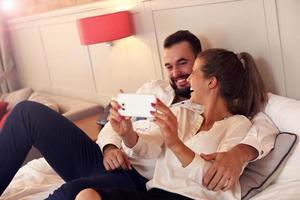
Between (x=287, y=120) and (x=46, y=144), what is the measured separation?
2.98 ft

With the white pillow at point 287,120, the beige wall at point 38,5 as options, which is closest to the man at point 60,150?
the white pillow at point 287,120

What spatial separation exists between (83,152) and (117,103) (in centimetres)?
34

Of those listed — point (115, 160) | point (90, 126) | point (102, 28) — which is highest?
point (102, 28)

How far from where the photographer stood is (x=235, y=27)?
1.83m

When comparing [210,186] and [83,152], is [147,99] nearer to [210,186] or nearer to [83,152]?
[210,186]

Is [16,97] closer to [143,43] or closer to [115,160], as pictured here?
[143,43]

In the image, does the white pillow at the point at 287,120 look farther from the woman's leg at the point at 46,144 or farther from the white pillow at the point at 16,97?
the white pillow at the point at 16,97

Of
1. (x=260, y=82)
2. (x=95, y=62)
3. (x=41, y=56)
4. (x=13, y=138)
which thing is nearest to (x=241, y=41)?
(x=260, y=82)

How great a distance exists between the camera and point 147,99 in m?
1.33

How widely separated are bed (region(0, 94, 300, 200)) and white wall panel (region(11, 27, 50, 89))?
1.88 meters

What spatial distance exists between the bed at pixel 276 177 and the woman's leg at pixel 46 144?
0.45 ft

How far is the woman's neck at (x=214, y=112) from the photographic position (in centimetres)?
158

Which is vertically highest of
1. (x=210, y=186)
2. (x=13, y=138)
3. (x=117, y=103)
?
(x=117, y=103)

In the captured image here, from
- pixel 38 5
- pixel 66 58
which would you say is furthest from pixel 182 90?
pixel 38 5
